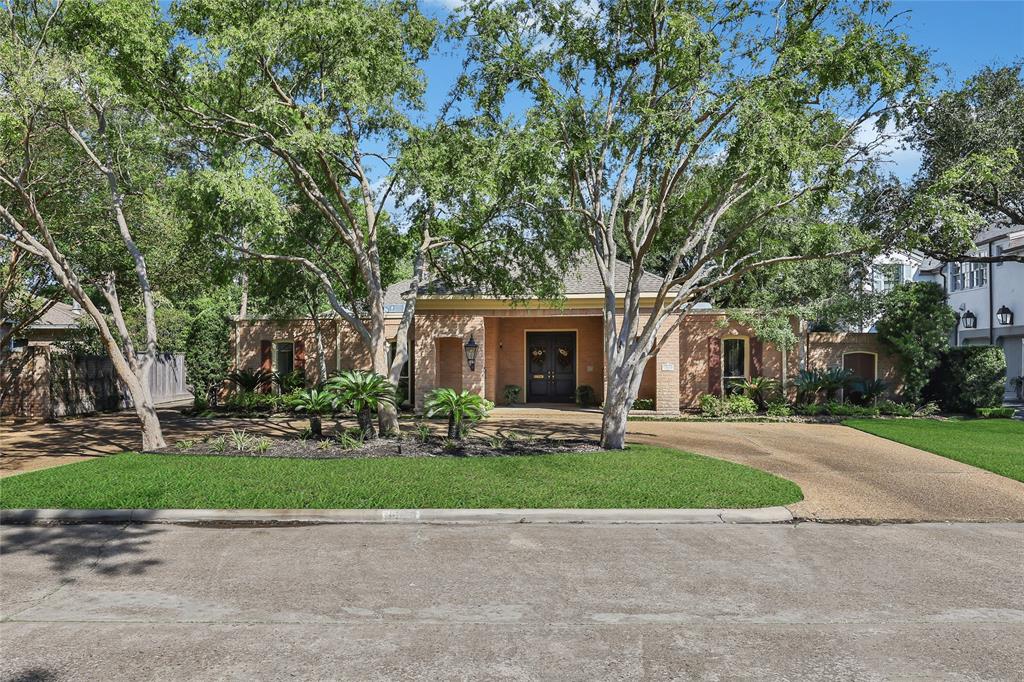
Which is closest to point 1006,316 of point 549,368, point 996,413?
point 996,413

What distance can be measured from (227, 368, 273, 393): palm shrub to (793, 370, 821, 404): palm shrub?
16.5 meters

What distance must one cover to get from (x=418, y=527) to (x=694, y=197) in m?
8.53

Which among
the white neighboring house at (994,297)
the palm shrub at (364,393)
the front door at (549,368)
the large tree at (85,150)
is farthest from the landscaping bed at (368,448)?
the white neighboring house at (994,297)

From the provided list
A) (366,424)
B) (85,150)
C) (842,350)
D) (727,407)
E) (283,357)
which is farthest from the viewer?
(283,357)

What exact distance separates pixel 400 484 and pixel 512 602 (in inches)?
165

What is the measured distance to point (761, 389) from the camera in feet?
63.8

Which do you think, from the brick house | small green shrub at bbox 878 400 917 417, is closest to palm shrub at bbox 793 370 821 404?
the brick house

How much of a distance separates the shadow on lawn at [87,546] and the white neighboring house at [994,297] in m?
26.4

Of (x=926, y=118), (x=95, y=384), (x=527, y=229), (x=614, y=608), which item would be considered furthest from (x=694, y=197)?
(x=95, y=384)

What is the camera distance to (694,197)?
1259 centimetres

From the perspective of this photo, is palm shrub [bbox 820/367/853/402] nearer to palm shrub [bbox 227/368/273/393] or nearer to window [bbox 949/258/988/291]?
window [bbox 949/258/988/291]

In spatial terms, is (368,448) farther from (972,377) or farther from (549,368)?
(972,377)

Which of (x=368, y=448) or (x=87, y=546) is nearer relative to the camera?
(x=87, y=546)

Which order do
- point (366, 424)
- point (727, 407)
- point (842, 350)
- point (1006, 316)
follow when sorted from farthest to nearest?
point (1006, 316) → point (842, 350) → point (727, 407) → point (366, 424)
